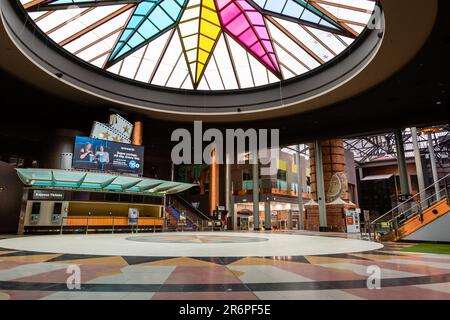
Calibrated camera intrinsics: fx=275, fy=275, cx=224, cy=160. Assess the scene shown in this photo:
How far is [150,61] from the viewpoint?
21.9 meters

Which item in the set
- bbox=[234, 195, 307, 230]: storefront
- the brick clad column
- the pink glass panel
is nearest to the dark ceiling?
the brick clad column

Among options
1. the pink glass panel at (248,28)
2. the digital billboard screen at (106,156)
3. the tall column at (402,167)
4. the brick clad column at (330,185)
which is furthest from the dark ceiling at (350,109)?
the pink glass panel at (248,28)

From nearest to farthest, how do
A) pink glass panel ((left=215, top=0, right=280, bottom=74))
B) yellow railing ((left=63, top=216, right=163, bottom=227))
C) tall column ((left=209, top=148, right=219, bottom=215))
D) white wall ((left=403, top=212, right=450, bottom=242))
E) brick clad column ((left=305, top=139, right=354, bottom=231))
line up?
white wall ((left=403, top=212, right=450, bottom=242)), pink glass panel ((left=215, top=0, right=280, bottom=74)), yellow railing ((left=63, top=216, right=163, bottom=227)), brick clad column ((left=305, top=139, right=354, bottom=231)), tall column ((left=209, top=148, right=219, bottom=215))

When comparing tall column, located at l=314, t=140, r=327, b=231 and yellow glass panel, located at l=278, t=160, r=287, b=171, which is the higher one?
yellow glass panel, located at l=278, t=160, r=287, b=171

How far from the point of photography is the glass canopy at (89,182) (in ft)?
56.7

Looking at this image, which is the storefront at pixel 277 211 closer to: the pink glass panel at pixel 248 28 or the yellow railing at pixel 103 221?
the yellow railing at pixel 103 221

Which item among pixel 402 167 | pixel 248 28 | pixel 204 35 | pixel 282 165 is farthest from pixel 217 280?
pixel 282 165

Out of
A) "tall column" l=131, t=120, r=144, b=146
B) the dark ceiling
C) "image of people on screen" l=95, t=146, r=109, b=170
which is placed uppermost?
the dark ceiling

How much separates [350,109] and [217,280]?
70.5ft

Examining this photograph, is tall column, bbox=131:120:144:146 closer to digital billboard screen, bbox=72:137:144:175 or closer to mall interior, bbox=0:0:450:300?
mall interior, bbox=0:0:450:300

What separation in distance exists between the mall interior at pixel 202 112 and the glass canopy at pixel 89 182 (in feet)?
0.44

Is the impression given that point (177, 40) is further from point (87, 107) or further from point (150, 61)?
point (87, 107)

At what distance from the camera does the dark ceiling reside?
15930 millimetres
